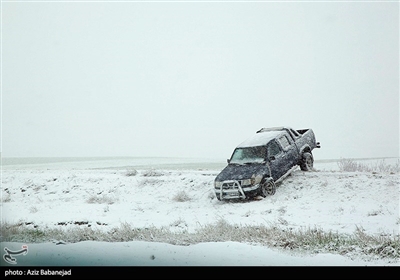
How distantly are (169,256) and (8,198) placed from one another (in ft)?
40.9

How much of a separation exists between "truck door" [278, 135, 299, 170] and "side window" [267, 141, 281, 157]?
230mm

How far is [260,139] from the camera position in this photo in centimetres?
1344

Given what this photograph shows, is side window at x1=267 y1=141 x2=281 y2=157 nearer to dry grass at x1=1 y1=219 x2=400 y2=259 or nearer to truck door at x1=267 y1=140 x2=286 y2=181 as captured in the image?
truck door at x1=267 y1=140 x2=286 y2=181

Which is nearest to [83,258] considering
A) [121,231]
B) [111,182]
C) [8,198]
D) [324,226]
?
[121,231]

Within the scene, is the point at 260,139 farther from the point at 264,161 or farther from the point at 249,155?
the point at 264,161

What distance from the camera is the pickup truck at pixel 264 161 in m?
11.8

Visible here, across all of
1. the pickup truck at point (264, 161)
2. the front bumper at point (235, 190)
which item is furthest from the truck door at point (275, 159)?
the front bumper at point (235, 190)

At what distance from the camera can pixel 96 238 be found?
8523 mm

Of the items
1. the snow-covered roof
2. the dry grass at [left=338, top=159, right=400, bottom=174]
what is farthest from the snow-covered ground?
the snow-covered roof

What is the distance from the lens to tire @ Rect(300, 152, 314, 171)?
13.7 metres

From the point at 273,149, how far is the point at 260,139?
818 millimetres

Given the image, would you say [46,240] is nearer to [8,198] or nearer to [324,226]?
[324,226]

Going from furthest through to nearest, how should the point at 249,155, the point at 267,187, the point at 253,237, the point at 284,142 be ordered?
the point at 284,142
the point at 249,155
the point at 267,187
the point at 253,237

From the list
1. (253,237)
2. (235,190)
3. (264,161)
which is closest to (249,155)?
(264,161)
